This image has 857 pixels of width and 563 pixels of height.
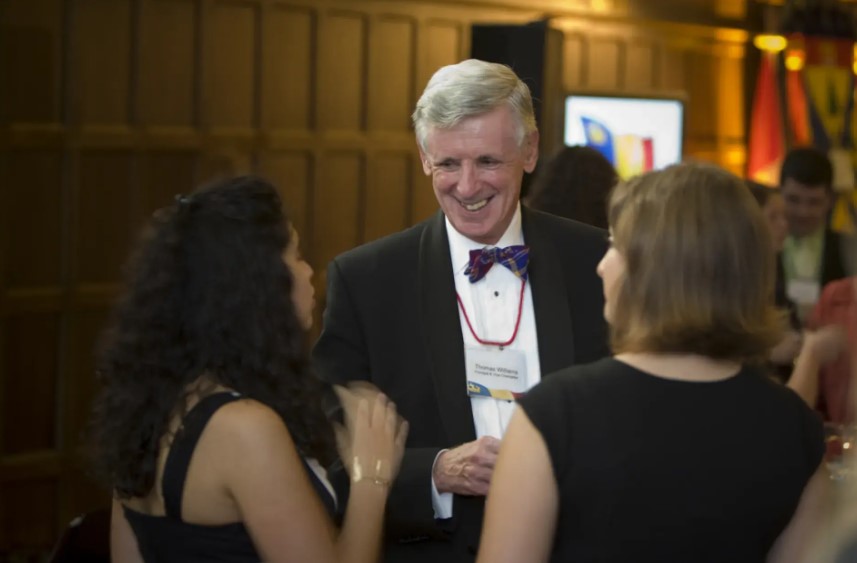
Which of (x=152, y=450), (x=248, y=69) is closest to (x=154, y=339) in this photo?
(x=152, y=450)

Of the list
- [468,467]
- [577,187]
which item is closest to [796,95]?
[577,187]

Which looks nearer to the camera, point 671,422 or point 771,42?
point 671,422

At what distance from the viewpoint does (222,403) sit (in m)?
1.95

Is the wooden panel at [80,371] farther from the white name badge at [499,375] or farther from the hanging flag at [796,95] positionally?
the hanging flag at [796,95]

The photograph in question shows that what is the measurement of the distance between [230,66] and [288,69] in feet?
1.13

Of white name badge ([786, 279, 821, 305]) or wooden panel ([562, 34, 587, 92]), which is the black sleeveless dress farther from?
wooden panel ([562, 34, 587, 92])

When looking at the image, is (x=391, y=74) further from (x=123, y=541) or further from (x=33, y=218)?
(x=123, y=541)

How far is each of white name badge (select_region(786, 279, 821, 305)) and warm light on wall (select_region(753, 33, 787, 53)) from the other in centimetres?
436

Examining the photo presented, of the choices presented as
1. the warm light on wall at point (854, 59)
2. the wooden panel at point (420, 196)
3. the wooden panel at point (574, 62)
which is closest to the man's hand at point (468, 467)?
the wooden panel at point (420, 196)

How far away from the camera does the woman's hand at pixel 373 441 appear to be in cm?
216

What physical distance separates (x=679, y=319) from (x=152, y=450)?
0.83 meters

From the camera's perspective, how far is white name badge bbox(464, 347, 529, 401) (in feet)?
7.87

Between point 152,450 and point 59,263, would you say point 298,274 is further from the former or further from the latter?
point 59,263

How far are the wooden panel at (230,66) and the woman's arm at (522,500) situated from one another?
408cm
